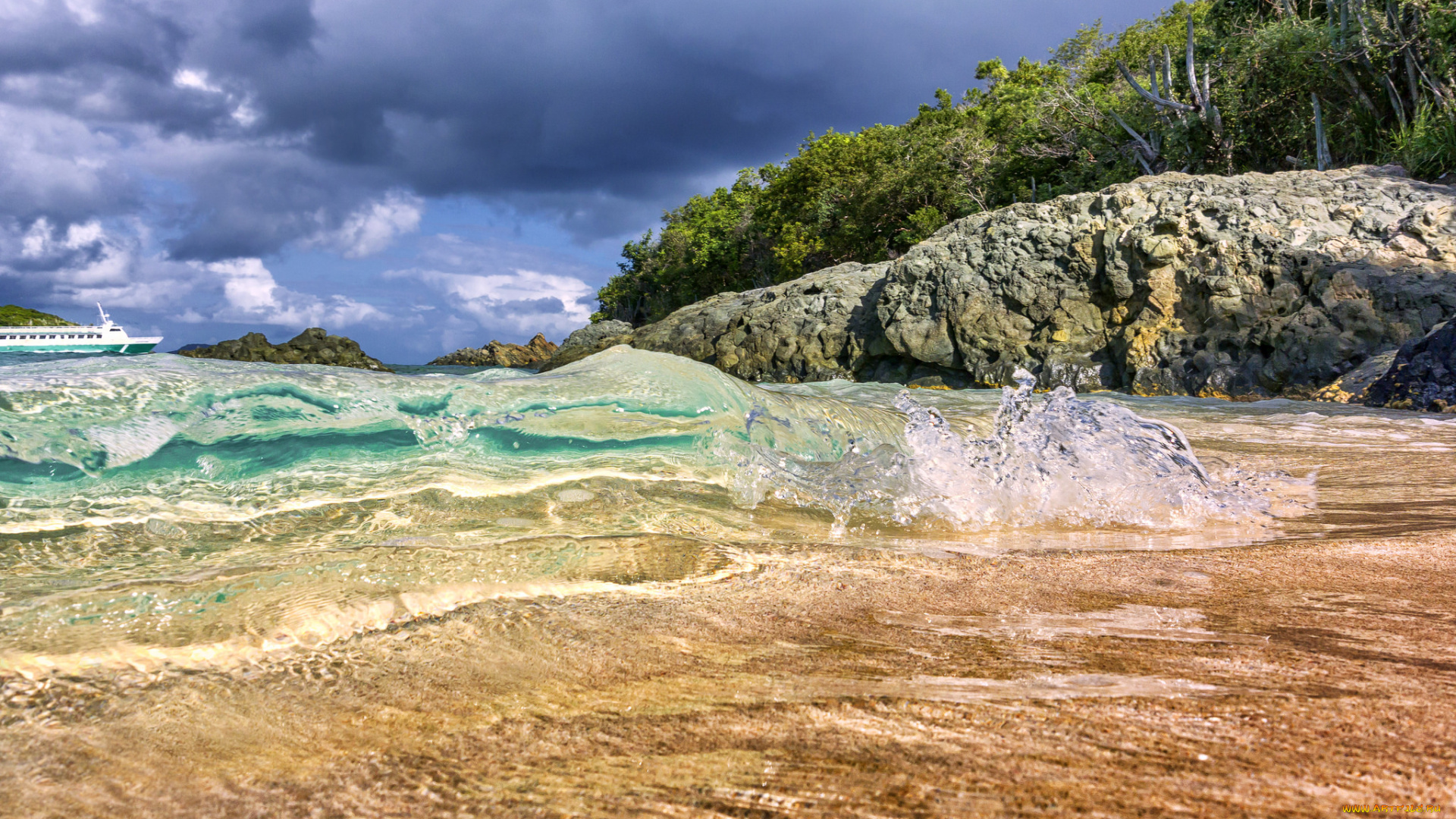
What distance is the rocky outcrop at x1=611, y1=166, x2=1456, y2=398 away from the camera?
9836 mm

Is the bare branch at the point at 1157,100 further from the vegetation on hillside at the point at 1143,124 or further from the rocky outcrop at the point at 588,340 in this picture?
the rocky outcrop at the point at 588,340

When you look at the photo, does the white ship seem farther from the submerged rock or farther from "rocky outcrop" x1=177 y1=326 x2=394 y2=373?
the submerged rock

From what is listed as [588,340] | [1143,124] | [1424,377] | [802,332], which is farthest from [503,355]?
[1424,377]

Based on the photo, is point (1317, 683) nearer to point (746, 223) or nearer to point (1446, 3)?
point (1446, 3)

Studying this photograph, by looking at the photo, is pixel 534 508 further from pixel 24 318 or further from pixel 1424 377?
pixel 24 318

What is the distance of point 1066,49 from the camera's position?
28.8m

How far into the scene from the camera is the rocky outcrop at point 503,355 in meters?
35.3

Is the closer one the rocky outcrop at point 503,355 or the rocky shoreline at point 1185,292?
the rocky shoreline at point 1185,292

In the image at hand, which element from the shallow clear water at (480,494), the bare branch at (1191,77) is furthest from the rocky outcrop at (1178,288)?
the shallow clear water at (480,494)

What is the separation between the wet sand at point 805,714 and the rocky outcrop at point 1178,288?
32.5ft

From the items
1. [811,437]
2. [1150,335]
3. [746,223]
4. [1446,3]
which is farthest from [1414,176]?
[746,223]

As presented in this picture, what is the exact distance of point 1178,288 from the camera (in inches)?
457

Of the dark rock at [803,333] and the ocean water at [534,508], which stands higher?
the dark rock at [803,333]

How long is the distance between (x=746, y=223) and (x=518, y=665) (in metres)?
33.5
